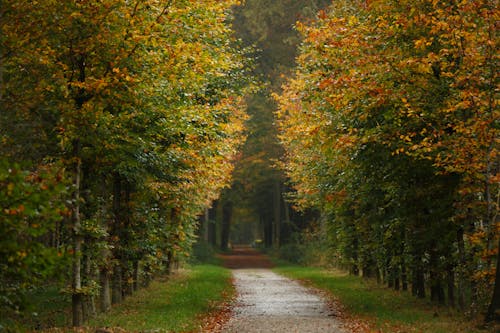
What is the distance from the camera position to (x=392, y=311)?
1828cm

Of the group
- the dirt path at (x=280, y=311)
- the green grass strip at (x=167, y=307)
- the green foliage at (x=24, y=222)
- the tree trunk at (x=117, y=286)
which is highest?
the green foliage at (x=24, y=222)

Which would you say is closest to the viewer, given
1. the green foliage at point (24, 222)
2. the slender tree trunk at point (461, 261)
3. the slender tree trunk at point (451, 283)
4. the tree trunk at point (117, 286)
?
the green foliage at point (24, 222)

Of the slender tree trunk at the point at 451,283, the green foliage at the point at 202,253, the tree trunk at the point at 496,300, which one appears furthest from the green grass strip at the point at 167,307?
the green foliage at the point at 202,253

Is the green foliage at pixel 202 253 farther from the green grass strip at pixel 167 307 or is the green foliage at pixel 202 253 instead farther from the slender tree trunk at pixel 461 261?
the slender tree trunk at pixel 461 261

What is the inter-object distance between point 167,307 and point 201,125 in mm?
5655

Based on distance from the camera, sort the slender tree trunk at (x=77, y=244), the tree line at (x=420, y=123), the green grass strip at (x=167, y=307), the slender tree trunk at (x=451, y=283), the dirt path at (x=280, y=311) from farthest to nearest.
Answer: the slender tree trunk at (x=451, y=283)
the dirt path at (x=280, y=311)
the green grass strip at (x=167, y=307)
the tree line at (x=420, y=123)
the slender tree trunk at (x=77, y=244)

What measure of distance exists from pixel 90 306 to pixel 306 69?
30.3 feet

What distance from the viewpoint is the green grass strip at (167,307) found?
50.3ft

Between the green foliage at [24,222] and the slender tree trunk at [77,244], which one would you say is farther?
the slender tree trunk at [77,244]

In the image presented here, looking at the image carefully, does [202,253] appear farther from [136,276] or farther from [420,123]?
[420,123]

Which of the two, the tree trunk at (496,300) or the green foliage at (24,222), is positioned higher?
the green foliage at (24,222)

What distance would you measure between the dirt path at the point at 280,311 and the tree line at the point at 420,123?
128 inches

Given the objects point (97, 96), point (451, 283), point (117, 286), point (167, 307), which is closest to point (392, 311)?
point (451, 283)

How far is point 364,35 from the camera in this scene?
17500mm
